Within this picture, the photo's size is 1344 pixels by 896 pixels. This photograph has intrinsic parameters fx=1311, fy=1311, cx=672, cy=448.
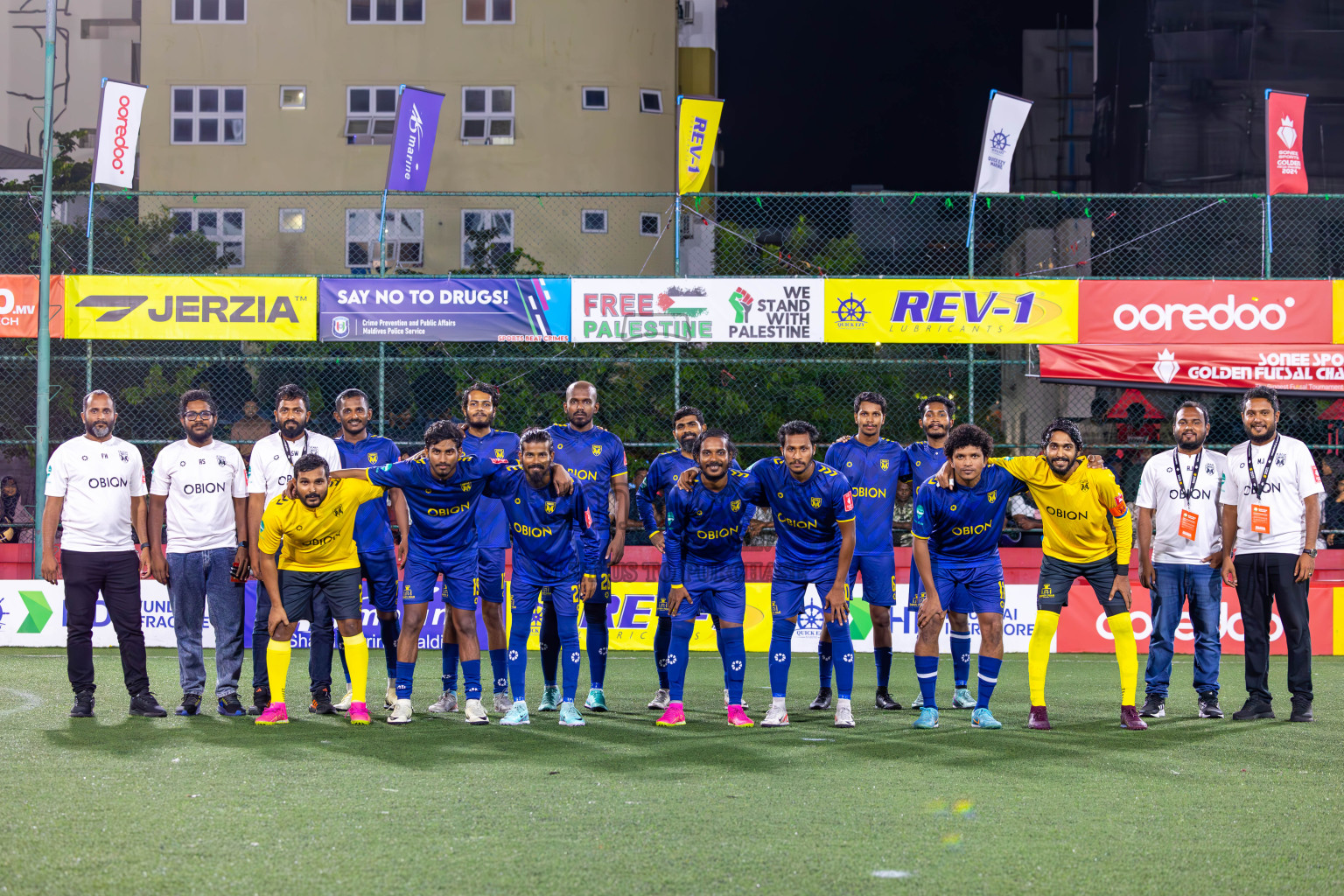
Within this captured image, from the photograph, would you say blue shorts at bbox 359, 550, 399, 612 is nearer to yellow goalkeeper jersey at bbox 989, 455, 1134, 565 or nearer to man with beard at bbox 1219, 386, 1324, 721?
yellow goalkeeper jersey at bbox 989, 455, 1134, 565

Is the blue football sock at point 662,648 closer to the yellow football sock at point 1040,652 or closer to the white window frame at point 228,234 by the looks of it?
the yellow football sock at point 1040,652

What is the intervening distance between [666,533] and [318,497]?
84.5 inches

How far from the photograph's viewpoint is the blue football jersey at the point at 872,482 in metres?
9.23

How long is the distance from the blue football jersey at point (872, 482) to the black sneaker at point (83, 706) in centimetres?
518

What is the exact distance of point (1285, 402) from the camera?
16625mm

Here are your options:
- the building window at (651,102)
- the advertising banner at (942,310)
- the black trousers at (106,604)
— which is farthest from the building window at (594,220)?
the black trousers at (106,604)

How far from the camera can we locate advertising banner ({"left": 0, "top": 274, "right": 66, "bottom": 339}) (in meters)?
14.6

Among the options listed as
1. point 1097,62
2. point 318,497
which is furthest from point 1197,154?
point 318,497

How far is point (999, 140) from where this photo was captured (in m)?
16.0

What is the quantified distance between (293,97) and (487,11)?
4869 millimetres

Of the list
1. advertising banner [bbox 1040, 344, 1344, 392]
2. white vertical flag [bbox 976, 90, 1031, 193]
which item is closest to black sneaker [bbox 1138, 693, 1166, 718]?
advertising banner [bbox 1040, 344, 1344, 392]

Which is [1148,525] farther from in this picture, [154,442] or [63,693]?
[154,442]

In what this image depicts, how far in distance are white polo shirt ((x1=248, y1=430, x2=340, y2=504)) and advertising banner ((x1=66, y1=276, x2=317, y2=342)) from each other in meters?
5.97

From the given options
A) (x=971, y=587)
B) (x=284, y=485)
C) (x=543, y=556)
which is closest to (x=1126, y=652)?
(x=971, y=587)
